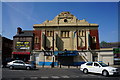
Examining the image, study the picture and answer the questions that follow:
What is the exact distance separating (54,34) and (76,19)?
699 centimetres

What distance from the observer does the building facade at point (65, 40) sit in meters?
30.0

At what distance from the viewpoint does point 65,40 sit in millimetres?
31016

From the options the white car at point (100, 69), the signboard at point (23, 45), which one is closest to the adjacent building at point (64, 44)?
the signboard at point (23, 45)

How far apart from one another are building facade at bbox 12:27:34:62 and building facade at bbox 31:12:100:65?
176 cm

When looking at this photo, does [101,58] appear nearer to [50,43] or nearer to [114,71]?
[50,43]

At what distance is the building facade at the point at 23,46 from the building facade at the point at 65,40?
1757mm

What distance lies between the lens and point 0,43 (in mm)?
37375

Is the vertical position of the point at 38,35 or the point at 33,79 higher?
the point at 38,35

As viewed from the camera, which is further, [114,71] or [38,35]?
[38,35]

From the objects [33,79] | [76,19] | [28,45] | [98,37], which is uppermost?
[76,19]

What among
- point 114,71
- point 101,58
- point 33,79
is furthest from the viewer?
point 101,58

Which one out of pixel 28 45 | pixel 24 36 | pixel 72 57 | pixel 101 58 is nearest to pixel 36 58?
pixel 28 45

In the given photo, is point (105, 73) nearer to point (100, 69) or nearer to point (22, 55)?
point (100, 69)

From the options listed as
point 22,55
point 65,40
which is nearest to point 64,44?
point 65,40
